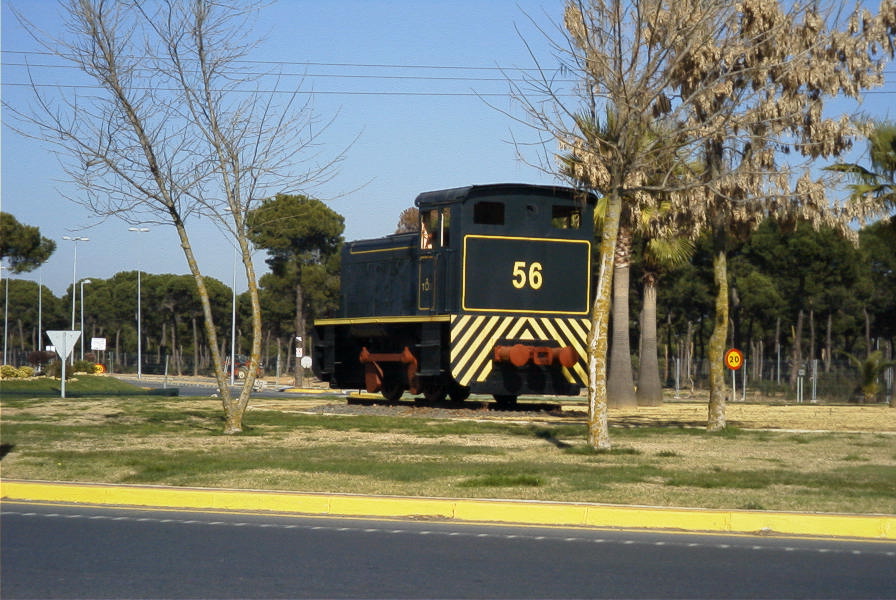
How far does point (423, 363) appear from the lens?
25188 millimetres

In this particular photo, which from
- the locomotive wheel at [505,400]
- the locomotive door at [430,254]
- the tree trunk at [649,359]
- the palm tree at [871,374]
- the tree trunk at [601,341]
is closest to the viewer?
the tree trunk at [601,341]

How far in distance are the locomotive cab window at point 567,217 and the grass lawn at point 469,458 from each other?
459cm

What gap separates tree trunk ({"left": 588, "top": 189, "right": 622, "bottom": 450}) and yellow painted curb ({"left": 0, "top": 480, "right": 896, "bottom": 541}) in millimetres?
5350

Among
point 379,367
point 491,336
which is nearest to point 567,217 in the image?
point 491,336

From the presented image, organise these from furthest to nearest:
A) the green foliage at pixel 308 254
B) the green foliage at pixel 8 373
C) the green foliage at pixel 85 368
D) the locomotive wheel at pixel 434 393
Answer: the green foliage at pixel 308 254, the green foliage at pixel 85 368, the green foliage at pixel 8 373, the locomotive wheel at pixel 434 393

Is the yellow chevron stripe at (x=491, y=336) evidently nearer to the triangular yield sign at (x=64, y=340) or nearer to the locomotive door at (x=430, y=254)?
the locomotive door at (x=430, y=254)

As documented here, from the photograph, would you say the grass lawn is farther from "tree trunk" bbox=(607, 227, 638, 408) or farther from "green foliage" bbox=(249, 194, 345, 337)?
"green foliage" bbox=(249, 194, 345, 337)

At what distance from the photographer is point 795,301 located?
5984 cm

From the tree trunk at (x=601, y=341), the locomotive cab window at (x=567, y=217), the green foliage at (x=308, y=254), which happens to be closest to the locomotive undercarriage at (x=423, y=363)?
the locomotive cab window at (x=567, y=217)

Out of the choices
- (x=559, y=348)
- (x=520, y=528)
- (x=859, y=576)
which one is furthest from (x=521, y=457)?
(x=559, y=348)

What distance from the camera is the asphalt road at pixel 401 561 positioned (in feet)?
25.4

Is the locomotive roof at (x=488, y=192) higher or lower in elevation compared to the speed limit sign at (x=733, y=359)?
higher

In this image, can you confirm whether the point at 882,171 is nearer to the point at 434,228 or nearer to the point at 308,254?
the point at 434,228

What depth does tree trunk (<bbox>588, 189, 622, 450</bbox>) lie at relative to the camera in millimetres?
16328
